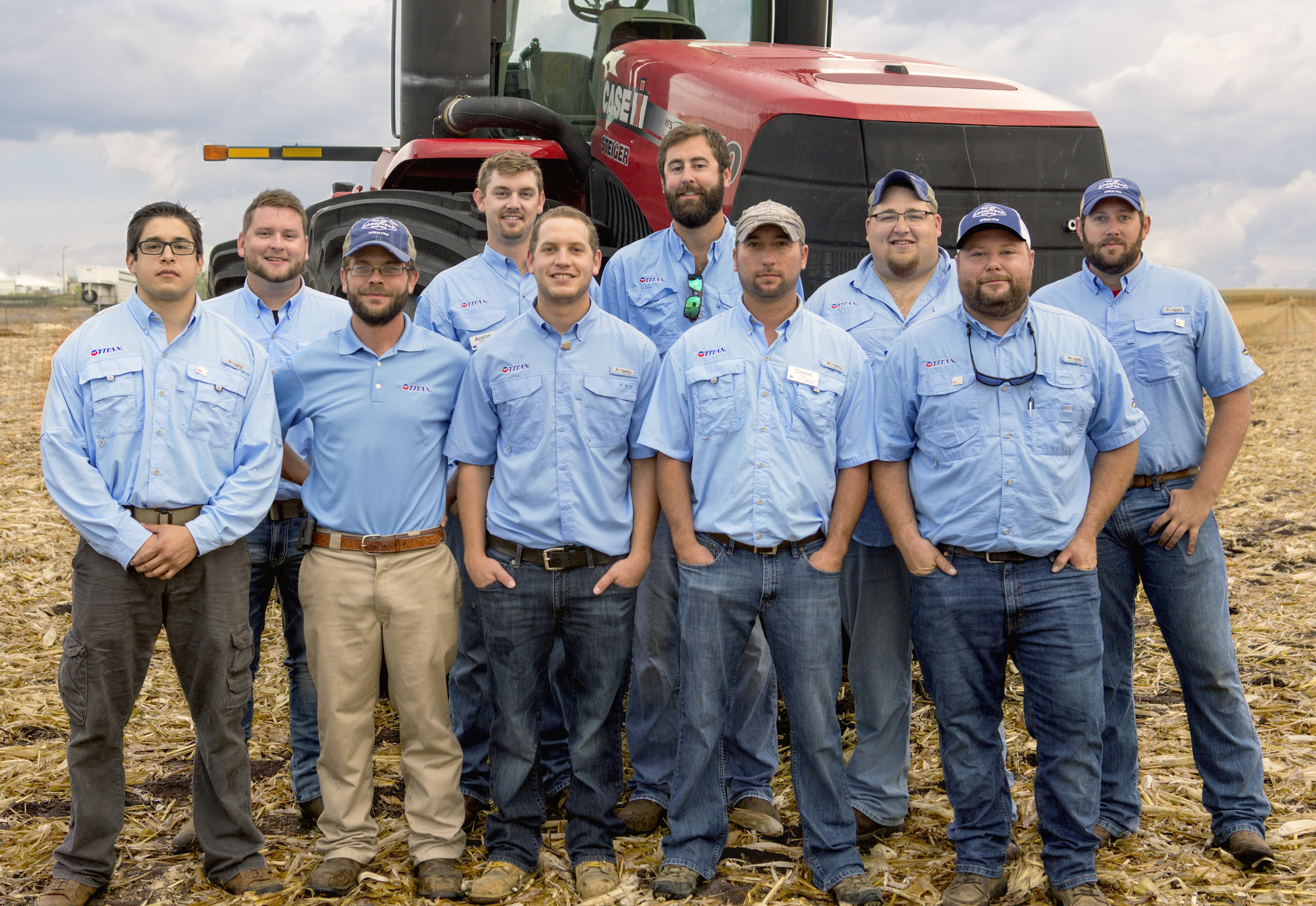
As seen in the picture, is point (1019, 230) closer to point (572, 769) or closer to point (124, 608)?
point (572, 769)

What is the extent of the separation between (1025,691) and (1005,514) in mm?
600

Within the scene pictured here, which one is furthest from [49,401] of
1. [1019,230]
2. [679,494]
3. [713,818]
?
[1019,230]

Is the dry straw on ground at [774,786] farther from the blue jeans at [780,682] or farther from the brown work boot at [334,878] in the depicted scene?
the blue jeans at [780,682]

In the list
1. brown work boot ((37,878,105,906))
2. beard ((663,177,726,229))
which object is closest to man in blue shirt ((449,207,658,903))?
beard ((663,177,726,229))

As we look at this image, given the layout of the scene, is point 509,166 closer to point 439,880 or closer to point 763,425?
point 763,425

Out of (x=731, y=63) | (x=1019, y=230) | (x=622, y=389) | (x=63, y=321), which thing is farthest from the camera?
(x=63, y=321)

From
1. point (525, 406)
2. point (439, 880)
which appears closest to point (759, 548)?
point (525, 406)

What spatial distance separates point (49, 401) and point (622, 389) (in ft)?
5.73

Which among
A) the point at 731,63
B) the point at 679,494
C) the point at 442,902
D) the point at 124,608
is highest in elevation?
the point at 731,63

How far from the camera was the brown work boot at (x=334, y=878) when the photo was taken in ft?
12.4

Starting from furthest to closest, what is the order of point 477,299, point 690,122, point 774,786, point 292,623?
point 690,122, point 774,786, point 477,299, point 292,623

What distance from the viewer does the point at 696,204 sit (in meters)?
4.23

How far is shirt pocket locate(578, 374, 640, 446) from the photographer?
3.73 meters

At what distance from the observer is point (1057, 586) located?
11.6 feet
